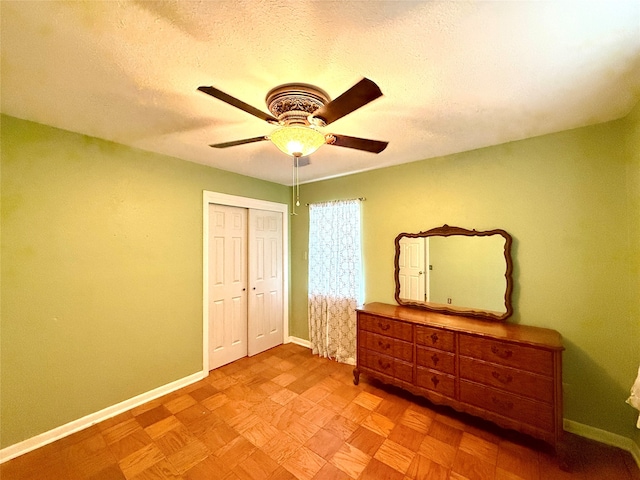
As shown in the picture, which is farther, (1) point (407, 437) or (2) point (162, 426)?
(2) point (162, 426)

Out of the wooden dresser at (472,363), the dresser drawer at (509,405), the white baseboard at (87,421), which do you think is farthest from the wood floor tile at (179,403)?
the dresser drawer at (509,405)

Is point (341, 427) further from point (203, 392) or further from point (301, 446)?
point (203, 392)

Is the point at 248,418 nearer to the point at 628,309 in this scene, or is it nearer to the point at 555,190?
the point at 628,309

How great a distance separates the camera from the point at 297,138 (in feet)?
4.64

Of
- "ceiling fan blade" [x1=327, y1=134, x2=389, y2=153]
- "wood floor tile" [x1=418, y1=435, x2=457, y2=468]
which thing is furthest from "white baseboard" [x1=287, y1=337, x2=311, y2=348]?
"ceiling fan blade" [x1=327, y1=134, x2=389, y2=153]

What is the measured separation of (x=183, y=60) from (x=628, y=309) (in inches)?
127

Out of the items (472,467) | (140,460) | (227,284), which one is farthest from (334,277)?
(140,460)

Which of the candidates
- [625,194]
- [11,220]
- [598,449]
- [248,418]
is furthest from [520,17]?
[11,220]

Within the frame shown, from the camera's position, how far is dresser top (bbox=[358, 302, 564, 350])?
1869 millimetres

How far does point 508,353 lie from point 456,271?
2.75 feet

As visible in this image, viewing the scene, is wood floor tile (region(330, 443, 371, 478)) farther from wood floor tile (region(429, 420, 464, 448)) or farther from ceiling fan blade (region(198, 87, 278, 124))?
ceiling fan blade (region(198, 87, 278, 124))

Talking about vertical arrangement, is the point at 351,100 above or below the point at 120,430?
above

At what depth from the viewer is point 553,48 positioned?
1.19m

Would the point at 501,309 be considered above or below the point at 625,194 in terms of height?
below
